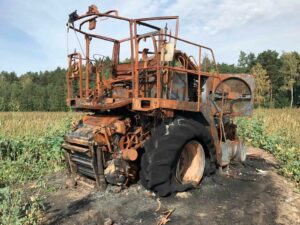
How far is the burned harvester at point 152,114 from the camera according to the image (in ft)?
17.6

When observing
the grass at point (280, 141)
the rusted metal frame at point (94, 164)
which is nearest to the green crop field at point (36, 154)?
the grass at point (280, 141)

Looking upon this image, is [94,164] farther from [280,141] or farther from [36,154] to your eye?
[280,141]

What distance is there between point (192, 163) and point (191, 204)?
3.61ft

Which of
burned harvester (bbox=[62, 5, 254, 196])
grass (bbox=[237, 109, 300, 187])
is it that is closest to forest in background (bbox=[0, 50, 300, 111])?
grass (bbox=[237, 109, 300, 187])

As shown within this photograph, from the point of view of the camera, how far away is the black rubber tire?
17.0 feet

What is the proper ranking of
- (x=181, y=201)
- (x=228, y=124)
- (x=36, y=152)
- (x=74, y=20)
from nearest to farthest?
(x=181, y=201)
(x=74, y=20)
(x=228, y=124)
(x=36, y=152)

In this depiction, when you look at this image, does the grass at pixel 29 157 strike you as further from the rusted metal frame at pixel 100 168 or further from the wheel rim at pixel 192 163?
the wheel rim at pixel 192 163

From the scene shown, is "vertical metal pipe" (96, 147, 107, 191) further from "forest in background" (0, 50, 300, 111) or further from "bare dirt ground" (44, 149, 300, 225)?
"forest in background" (0, 50, 300, 111)

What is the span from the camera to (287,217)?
4.84 m

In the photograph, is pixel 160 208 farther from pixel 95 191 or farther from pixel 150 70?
pixel 150 70

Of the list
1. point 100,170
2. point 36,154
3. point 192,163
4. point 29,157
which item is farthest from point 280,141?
point 29,157

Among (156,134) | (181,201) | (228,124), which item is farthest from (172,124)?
(228,124)

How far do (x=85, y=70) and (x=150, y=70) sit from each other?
1460mm

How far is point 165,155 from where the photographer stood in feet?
17.2
